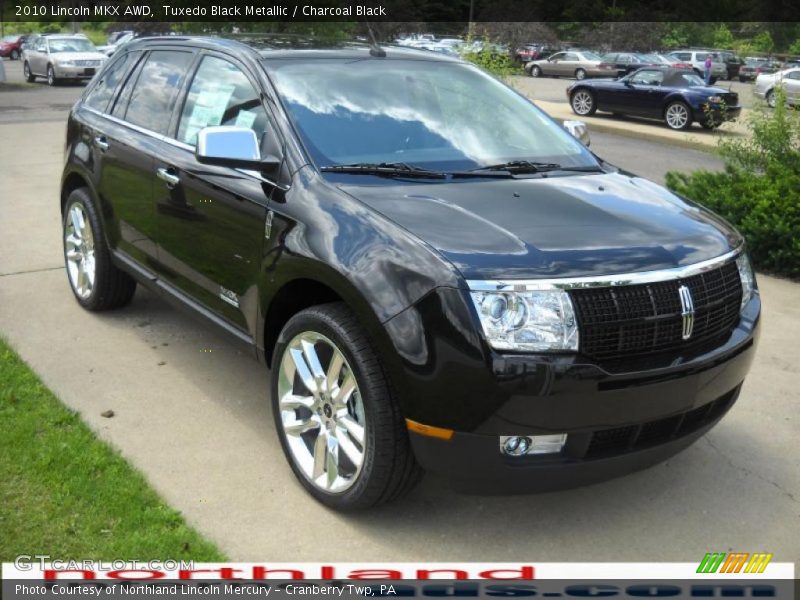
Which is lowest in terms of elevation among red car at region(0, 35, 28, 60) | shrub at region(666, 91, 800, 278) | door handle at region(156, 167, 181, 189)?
red car at region(0, 35, 28, 60)

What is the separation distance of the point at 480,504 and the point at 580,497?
1.44ft

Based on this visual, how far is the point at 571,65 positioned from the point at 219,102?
38.5 metres

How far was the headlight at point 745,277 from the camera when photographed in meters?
3.66

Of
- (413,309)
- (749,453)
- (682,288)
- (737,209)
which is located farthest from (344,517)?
(737,209)

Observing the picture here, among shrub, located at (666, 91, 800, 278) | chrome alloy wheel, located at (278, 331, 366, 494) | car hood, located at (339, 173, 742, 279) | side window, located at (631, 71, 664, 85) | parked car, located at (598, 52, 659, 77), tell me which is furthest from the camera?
parked car, located at (598, 52, 659, 77)

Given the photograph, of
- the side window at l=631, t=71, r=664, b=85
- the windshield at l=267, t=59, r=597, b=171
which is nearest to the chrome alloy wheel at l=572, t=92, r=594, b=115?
the side window at l=631, t=71, r=664, b=85

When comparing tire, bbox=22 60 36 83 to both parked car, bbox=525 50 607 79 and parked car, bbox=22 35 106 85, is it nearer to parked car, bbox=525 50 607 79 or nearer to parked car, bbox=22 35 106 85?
parked car, bbox=22 35 106 85

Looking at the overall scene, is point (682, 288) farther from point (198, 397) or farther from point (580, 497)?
point (198, 397)

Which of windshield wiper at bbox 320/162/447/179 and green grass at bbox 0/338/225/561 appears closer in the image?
green grass at bbox 0/338/225/561

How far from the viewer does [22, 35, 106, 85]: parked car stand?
27.2 metres

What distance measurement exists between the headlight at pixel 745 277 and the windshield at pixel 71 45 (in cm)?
2800

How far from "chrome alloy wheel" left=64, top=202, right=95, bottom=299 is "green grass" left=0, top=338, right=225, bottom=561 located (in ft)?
5.29
